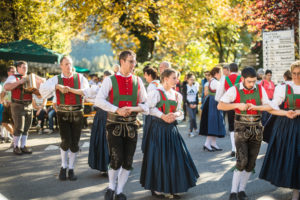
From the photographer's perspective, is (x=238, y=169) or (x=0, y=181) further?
(x=0, y=181)

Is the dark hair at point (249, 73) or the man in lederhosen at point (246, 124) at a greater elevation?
the dark hair at point (249, 73)

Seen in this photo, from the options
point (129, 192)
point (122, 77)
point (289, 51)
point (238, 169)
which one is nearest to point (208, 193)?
point (238, 169)

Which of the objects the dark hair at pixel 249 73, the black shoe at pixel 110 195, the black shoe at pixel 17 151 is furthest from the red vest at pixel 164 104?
the black shoe at pixel 17 151

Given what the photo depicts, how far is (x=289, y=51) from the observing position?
9875 millimetres

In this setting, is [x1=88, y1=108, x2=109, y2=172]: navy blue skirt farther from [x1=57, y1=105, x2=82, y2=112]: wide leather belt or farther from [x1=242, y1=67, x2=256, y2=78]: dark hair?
[x1=242, y1=67, x2=256, y2=78]: dark hair

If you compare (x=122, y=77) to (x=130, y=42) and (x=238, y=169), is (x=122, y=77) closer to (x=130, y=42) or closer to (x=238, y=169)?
(x=238, y=169)

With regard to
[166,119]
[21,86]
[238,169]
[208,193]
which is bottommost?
[208,193]

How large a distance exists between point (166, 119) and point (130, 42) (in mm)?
9469

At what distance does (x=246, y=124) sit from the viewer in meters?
4.53

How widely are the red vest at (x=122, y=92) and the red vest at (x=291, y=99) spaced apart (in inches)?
84.9

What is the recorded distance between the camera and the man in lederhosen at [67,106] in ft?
18.9

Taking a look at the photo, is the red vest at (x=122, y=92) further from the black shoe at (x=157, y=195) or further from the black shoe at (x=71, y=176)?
the black shoe at (x=71, y=176)

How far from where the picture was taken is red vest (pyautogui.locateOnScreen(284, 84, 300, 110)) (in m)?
4.59

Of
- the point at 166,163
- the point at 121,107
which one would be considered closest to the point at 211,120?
the point at 166,163
